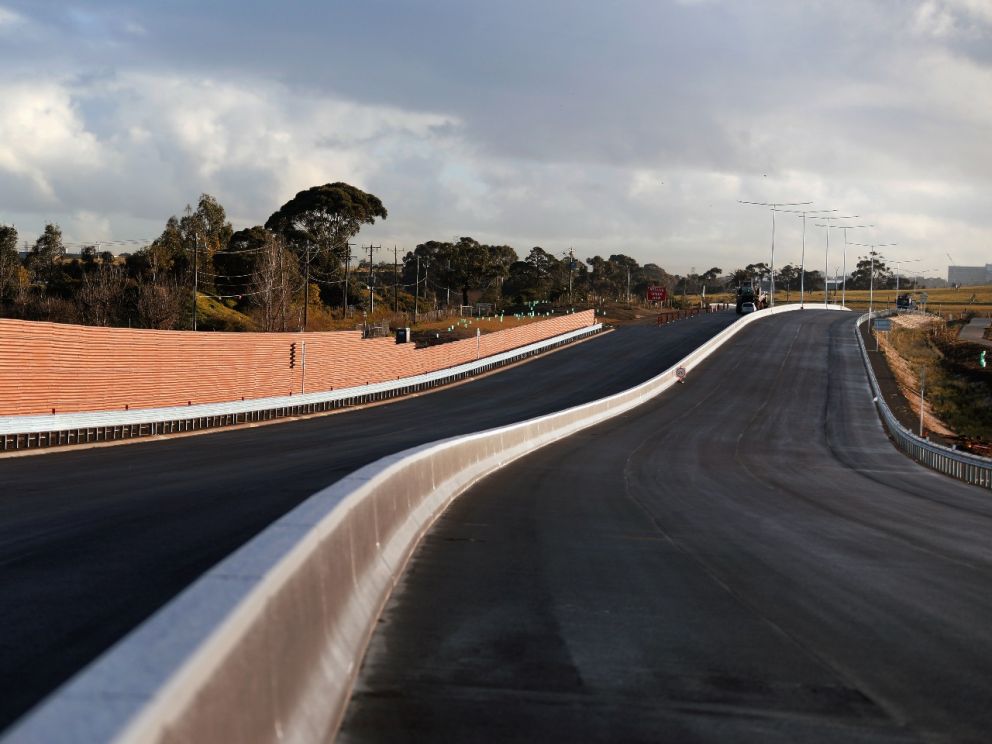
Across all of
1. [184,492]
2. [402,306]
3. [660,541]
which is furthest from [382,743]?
[402,306]

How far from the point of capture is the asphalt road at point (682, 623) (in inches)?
233

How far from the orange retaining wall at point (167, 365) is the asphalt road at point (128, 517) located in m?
4.73

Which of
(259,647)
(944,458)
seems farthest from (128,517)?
(944,458)

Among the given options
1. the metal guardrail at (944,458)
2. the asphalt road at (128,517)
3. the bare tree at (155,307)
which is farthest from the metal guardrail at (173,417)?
the metal guardrail at (944,458)

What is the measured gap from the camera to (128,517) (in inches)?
562

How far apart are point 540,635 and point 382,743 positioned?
8.53 feet

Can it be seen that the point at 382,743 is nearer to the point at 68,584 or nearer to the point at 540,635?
the point at 540,635

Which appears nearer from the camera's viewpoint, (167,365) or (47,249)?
(167,365)

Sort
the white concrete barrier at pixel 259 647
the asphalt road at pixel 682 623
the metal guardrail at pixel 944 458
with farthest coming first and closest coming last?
the metal guardrail at pixel 944 458
the asphalt road at pixel 682 623
the white concrete barrier at pixel 259 647

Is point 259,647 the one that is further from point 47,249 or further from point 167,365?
point 47,249

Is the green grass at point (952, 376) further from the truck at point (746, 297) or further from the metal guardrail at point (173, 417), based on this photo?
the metal guardrail at point (173, 417)

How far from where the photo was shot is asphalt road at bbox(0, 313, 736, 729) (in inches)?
300

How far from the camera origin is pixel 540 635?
7805 mm

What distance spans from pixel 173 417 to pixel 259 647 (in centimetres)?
3174
